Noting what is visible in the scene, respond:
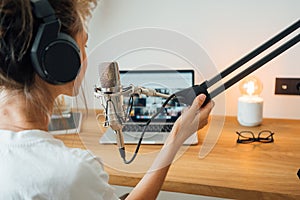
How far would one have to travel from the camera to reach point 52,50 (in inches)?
22.7

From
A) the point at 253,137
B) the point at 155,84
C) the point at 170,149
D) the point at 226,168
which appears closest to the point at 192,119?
the point at 170,149

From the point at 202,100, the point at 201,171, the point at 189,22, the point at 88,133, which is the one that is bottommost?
the point at 201,171

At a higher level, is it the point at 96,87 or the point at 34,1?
the point at 34,1

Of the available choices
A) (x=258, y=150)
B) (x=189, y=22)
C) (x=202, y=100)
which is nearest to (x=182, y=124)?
(x=202, y=100)

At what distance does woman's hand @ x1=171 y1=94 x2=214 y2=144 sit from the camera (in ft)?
2.73

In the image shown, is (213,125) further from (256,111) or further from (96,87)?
(96,87)

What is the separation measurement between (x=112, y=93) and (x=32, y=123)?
156mm

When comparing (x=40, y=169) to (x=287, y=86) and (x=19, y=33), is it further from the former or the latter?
(x=287, y=86)

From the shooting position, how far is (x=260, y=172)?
0.95m

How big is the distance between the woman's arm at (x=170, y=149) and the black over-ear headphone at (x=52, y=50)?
325 mm

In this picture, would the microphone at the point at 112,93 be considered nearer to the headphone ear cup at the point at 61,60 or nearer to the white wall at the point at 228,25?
the headphone ear cup at the point at 61,60

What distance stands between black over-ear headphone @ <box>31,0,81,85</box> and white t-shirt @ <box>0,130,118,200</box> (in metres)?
0.11

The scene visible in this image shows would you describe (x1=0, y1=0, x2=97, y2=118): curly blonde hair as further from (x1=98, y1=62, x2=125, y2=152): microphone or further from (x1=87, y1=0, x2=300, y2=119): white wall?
(x1=87, y1=0, x2=300, y2=119): white wall

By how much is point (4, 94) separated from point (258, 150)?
767mm
